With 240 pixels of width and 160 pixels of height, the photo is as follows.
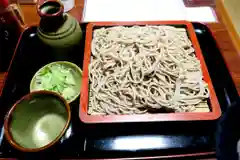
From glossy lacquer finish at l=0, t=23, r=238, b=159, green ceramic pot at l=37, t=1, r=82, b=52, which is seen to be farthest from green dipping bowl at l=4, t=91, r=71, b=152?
green ceramic pot at l=37, t=1, r=82, b=52

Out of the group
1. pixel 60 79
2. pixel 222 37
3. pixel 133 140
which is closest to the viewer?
pixel 133 140

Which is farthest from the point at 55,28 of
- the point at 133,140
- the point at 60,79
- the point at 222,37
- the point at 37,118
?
the point at 222,37

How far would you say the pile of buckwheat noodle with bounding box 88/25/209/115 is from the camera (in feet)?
2.86

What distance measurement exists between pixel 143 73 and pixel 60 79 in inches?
13.0

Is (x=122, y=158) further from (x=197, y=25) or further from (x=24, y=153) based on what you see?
(x=197, y=25)

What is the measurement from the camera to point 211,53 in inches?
43.5

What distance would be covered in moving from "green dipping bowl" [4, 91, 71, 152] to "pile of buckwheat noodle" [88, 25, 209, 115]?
0.36ft

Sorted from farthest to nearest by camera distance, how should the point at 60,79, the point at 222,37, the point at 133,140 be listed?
the point at 222,37 < the point at 60,79 < the point at 133,140

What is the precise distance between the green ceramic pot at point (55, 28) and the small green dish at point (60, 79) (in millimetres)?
86

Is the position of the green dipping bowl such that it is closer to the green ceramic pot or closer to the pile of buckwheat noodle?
the pile of buckwheat noodle

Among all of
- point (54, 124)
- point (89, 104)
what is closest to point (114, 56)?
point (89, 104)

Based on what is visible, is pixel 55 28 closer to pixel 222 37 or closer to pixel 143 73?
pixel 143 73

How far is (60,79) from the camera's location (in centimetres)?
100

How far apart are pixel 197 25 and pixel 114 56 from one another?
1.57 ft
